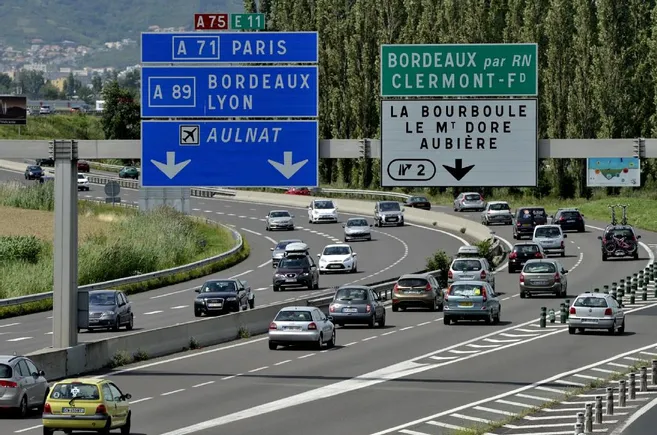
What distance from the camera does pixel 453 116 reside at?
32.4 m

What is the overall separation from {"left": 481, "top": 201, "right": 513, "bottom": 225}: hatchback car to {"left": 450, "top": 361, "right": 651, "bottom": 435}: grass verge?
2052 inches

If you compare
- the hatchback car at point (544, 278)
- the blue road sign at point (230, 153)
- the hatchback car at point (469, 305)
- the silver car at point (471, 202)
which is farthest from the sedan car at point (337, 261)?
the blue road sign at point (230, 153)

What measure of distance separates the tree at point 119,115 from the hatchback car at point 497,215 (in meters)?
65.0

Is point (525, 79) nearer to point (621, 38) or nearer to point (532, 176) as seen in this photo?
point (532, 176)

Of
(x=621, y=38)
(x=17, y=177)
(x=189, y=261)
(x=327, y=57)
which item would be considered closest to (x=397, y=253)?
(x=189, y=261)

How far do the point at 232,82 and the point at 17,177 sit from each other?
109m

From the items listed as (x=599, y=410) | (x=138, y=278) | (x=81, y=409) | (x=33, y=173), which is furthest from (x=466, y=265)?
(x=33, y=173)

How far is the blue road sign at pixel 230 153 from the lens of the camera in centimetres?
3266

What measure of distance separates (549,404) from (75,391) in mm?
10292

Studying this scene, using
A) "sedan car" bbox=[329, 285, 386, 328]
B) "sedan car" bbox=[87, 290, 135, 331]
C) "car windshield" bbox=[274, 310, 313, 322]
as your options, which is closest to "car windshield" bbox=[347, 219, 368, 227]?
"sedan car" bbox=[329, 285, 386, 328]

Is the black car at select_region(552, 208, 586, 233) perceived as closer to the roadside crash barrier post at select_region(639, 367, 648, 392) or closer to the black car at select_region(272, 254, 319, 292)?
the black car at select_region(272, 254, 319, 292)

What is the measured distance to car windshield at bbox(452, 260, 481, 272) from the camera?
2424 inches

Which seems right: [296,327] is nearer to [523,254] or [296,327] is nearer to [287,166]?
[287,166]

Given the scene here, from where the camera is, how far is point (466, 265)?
2438 inches
